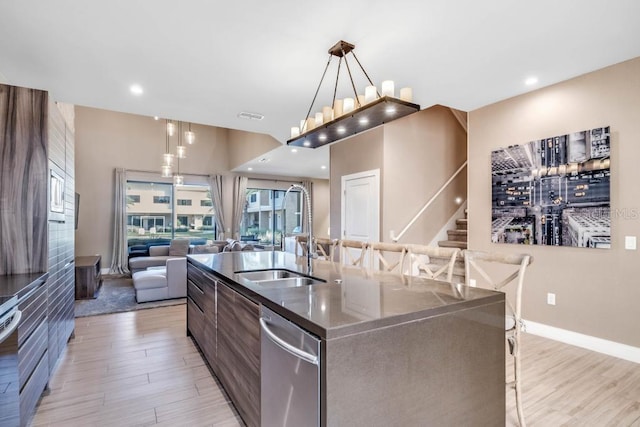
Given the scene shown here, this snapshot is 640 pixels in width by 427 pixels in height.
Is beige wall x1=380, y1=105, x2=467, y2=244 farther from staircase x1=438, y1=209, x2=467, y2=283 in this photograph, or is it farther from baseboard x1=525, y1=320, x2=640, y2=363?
baseboard x1=525, y1=320, x2=640, y2=363

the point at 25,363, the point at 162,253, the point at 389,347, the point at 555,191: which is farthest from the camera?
the point at 162,253

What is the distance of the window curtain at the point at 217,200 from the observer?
929cm

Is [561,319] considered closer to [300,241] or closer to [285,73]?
[300,241]

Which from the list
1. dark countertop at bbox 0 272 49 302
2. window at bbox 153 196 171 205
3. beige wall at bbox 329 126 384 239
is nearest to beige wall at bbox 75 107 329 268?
window at bbox 153 196 171 205

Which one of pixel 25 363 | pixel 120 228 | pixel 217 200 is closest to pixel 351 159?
pixel 25 363

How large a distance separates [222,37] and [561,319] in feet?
14.1

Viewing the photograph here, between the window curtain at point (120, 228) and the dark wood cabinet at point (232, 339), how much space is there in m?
6.23

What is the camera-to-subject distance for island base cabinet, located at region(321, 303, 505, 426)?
1126mm

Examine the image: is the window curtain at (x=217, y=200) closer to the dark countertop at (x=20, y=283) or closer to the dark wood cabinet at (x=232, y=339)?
the dark wood cabinet at (x=232, y=339)

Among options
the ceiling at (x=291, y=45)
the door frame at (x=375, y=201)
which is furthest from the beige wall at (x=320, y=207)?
the ceiling at (x=291, y=45)

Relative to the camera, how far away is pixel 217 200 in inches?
366

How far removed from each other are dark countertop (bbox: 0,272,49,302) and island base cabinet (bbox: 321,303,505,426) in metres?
1.83

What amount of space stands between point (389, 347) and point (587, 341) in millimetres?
3244

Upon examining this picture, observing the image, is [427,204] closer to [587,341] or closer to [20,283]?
[587,341]
